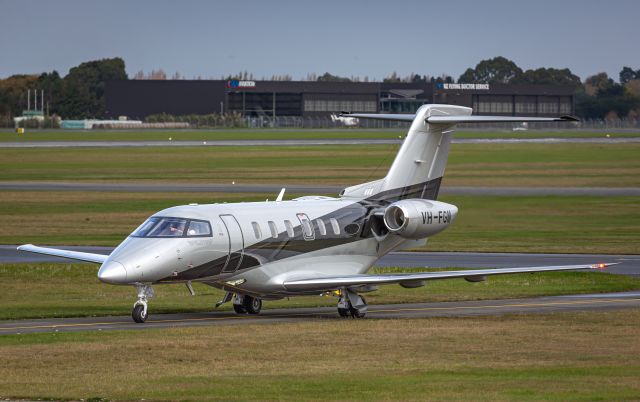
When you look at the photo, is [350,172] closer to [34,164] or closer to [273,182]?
[273,182]

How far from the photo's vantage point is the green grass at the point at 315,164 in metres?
91.2

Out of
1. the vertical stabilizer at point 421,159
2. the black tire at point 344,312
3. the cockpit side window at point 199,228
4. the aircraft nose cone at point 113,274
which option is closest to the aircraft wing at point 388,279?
the black tire at point 344,312

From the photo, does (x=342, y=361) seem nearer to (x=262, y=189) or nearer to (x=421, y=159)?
(x=421, y=159)

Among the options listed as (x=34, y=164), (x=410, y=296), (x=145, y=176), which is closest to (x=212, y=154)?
(x=34, y=164)

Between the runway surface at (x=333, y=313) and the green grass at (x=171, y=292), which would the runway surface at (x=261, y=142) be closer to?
the green grass at (x=171, y=292)

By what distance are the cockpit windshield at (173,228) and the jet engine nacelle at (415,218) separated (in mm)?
5590

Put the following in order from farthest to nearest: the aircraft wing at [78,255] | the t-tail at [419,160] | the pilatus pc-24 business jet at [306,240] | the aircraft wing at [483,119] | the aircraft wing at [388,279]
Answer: the t-tail at [419,160] < the aircraft wing at [483,119] < the aircraft wing at [78,255] < the aircraft wing at [388,279] < the pilatus pc-24 business jet at [306,240]

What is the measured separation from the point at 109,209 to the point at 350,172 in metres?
31.2

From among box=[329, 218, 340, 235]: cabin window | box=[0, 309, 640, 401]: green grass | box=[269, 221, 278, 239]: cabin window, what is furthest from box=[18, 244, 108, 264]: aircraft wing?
box=[329, 218, 340, 235]: cabin window

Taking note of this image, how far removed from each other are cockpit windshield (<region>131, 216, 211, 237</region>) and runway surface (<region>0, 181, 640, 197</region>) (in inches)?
1746

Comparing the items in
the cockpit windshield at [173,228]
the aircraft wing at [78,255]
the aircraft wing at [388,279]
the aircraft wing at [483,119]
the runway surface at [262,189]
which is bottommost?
the runway surface at [262,189]

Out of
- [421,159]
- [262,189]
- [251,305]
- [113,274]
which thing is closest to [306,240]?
[251,305]

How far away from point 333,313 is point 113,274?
286 inches

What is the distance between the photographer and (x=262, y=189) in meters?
79.9
